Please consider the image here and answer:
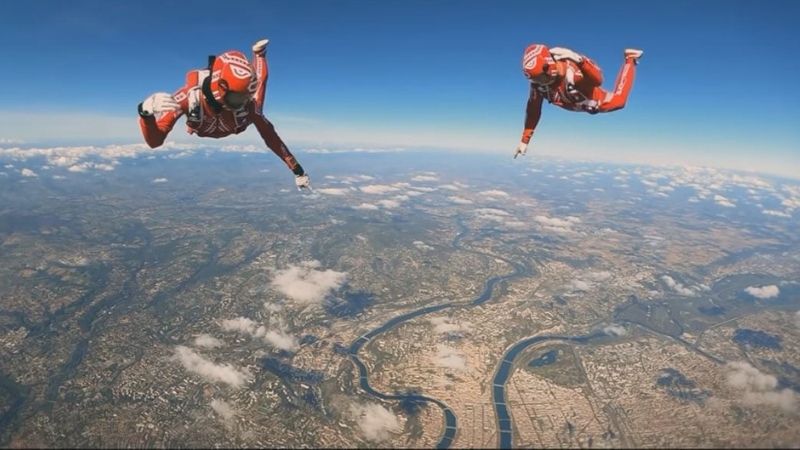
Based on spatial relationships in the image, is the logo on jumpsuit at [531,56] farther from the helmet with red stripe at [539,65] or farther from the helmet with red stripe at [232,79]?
the helmet with red stripe at [232,79]

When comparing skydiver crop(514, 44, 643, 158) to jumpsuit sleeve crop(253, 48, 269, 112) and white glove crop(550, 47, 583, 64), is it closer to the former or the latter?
white glove crop(550, 47, 583, 64)

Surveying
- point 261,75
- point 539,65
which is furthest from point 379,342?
point 539,65

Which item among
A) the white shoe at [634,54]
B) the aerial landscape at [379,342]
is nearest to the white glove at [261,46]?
the white shoe at [634,54]

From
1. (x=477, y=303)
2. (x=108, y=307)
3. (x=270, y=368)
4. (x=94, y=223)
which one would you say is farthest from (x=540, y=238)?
(x=94, y=223)

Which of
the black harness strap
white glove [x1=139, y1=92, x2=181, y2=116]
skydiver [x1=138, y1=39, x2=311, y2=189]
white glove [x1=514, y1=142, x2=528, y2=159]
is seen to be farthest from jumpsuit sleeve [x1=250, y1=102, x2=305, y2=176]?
white glove [x1=514, y1=142, x2=528, y2=159]

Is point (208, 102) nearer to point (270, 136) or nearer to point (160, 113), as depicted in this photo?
point (160, 113)
